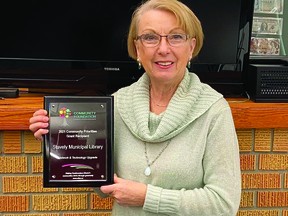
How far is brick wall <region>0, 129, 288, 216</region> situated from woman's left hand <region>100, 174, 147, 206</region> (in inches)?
23.8

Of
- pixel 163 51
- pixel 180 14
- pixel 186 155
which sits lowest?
pixel 186 155

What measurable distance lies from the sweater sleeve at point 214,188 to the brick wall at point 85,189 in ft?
2.04

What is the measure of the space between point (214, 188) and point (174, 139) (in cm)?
20

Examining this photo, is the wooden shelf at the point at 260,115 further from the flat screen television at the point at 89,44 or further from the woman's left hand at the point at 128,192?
the woman's left hand at the point at 128,192

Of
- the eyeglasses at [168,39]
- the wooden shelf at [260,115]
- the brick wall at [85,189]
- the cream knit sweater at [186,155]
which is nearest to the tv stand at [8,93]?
the brick wall at [85,189]

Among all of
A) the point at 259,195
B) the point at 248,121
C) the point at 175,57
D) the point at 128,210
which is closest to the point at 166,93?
the point at 175,57

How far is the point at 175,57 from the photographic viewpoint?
1.43 meters

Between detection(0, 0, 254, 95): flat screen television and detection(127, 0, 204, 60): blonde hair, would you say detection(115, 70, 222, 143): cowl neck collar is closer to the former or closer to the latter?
detection(127, 0, 204, 60): blonde hair

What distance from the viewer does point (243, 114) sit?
1931 mm

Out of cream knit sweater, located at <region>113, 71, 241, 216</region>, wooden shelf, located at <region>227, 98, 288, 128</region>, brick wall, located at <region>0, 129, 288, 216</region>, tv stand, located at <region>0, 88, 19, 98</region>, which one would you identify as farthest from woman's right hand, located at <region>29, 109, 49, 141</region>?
wooden shelf, located at <region>227, 98, 288, 128</region>

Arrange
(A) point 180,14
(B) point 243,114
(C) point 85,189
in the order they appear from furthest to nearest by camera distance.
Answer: (C) point 85,189 → (B) point 243,114 → (A) point 180,14

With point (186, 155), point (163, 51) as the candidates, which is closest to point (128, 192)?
point (186, 155)

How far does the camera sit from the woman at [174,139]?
1.41m

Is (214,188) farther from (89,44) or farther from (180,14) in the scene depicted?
(89,44)
